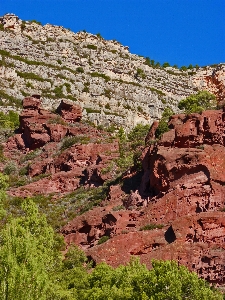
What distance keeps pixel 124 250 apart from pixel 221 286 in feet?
19.0

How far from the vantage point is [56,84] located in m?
89.5

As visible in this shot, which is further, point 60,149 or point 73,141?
point 60,149

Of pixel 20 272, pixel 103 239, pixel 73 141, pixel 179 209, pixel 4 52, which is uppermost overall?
pixel 4 52

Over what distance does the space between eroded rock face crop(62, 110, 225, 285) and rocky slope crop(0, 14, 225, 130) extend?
150 ft

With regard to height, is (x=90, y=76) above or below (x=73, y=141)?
above

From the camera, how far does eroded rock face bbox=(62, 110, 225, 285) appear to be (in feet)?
85.2

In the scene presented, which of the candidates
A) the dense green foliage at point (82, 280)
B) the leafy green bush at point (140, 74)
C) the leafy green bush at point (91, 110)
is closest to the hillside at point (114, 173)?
the leafy green bush at point (91, 110)

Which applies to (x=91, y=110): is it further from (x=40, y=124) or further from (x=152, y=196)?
(x=152, y=196)

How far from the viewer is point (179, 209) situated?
94.5ft

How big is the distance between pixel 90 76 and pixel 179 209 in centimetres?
7064

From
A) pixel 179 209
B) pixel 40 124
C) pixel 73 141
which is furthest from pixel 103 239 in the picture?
pixel 40 124

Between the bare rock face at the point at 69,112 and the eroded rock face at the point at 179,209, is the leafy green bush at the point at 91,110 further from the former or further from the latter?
the eroded rock face at the point at 179,209

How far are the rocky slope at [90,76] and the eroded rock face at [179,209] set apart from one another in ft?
150

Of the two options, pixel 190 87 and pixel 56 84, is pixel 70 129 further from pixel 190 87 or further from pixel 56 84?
pixel 190 87
